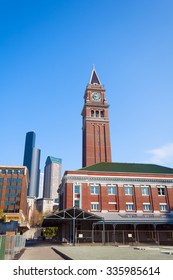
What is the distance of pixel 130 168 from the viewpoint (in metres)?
51.9

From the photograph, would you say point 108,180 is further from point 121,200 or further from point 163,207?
point 163,207

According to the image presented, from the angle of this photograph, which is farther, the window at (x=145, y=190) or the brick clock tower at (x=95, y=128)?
the brick clock tower at (x=95, y=128)

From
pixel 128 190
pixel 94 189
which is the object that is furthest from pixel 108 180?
pixel 128 190

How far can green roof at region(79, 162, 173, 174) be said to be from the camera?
162 ft

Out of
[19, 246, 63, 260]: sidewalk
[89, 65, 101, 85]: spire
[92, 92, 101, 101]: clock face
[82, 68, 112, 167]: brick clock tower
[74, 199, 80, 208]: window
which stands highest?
[89, 65, 101, 85]: spire

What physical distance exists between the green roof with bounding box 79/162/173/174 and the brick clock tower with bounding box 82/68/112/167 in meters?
12.2

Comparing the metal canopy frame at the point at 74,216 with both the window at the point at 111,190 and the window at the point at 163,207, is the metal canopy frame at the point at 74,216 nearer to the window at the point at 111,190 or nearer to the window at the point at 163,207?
the window at the point at 111,190

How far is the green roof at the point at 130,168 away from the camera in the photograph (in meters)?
49.5

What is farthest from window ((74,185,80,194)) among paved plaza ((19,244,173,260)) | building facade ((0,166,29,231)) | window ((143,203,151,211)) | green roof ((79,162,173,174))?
building facade ((0,166,29,231))

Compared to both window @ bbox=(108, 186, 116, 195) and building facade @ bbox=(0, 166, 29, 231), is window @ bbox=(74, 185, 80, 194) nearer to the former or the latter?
window @ bbox=(108, 186, 116, 195)

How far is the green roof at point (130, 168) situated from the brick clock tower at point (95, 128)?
40.0ft

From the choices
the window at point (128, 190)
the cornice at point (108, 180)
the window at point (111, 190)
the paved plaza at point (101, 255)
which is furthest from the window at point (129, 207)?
the paved plaza at point (101, 255)

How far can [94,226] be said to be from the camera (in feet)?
138
